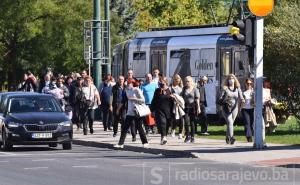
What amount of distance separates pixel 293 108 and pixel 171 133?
370 cm

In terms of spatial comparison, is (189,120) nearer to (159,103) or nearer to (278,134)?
(159,103)

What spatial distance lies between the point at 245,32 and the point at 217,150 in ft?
9.62

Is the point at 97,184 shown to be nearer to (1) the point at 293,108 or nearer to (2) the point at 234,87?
(2) the point at 234,87

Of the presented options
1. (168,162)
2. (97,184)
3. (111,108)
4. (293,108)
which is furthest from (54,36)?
(97,184)

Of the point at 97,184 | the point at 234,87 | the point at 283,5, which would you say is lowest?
the point at 97,184

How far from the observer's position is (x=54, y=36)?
54.0m

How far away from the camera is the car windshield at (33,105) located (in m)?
25.5

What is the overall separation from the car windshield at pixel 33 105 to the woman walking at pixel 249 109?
4.97m

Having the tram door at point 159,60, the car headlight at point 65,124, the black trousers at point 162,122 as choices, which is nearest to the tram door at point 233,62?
the tram door at point 159,60

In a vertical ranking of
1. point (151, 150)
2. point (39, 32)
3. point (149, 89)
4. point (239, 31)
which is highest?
point (39, 32)

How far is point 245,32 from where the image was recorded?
2334 centimetres

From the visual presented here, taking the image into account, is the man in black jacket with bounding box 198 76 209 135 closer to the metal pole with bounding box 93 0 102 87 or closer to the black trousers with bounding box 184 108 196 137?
the black trousers with bounding box 184 108 196 137

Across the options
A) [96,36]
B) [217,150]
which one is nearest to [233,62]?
[96,36]

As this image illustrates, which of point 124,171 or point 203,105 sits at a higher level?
point 203,105
